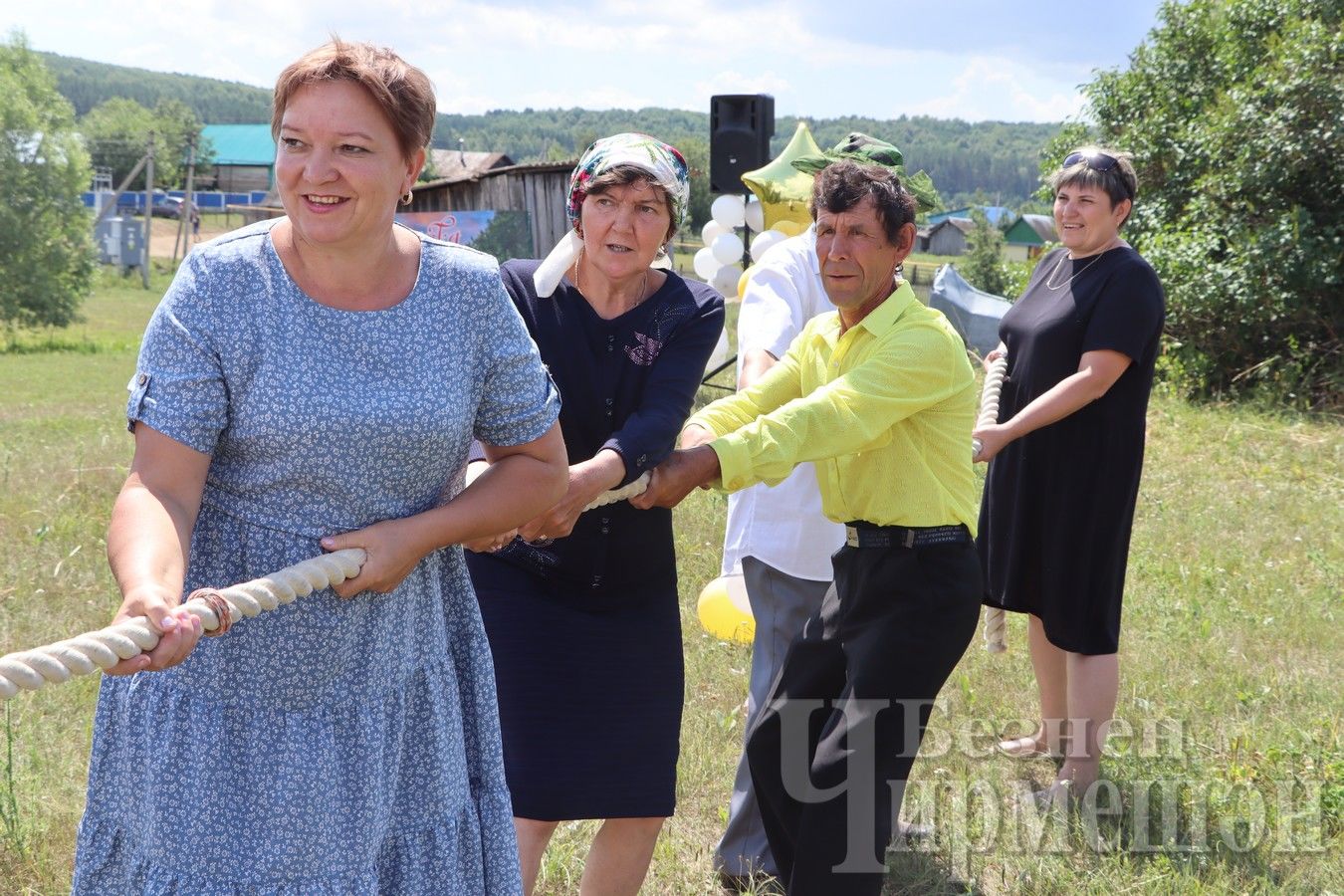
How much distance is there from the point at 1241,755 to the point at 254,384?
13.5ft

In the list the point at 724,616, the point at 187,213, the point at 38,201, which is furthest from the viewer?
the point at 187,213

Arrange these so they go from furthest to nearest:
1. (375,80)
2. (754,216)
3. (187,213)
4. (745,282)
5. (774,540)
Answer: (187,213), (754,216), (745,282), (774,540), (375,80)

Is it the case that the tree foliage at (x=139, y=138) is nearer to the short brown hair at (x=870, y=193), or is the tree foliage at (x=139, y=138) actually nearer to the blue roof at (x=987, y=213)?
the short brown hair at (x=870, y=193)

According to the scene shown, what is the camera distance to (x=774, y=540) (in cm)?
405

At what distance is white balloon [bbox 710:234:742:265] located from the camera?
14328mm

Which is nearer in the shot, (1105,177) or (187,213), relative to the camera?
(1105,177)

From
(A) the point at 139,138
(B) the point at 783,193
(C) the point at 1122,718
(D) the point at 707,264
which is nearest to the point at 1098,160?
(B) the point at 783,193

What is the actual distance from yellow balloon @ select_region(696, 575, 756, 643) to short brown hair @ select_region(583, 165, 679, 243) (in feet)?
9.29

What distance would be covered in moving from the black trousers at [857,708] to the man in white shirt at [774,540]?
1.91 feet

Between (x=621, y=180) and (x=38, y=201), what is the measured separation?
3938 cm

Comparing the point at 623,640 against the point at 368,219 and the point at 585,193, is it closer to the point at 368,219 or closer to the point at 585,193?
the point at 585,193

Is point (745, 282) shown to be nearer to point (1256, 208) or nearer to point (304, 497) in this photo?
point (304, 497)

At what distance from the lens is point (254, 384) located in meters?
2.05

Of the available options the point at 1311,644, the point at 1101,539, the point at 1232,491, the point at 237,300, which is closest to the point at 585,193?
the point at 237,300
